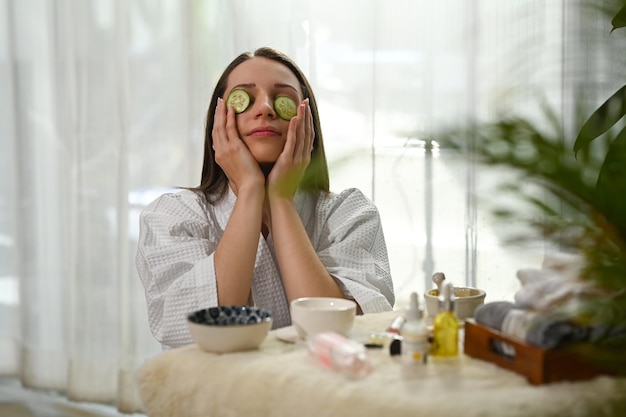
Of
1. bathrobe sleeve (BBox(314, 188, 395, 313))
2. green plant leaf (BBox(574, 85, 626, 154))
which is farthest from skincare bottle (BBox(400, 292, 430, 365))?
bathrobe sleeve (BBox(314, 188, 395, 313))

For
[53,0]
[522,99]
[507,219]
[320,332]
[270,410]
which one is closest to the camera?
[507,219]

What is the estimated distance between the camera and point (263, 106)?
1805mm

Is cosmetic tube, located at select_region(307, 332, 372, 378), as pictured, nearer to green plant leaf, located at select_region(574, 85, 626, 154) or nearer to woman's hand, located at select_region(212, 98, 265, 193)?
green plant leaf, located at select_region(574, 85, 626, 154)

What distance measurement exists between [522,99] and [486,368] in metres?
1.37

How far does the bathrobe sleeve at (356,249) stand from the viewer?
174cm

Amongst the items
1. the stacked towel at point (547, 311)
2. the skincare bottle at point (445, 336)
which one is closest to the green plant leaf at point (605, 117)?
the stacked towel at point (547, 311)

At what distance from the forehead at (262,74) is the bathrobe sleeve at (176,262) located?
0.29m

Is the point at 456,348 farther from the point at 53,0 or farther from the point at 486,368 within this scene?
the point at 53,0

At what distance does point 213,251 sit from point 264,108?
327mm

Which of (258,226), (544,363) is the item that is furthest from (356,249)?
(544,363)

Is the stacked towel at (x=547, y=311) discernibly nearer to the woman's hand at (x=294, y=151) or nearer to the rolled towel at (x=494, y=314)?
the rolled towel at (x=494, y=314)

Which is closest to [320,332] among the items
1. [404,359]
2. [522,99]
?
[404,359]

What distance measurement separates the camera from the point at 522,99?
2.27 metres

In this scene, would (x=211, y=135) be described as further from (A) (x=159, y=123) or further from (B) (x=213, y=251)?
(A) (x=159, y=123)
